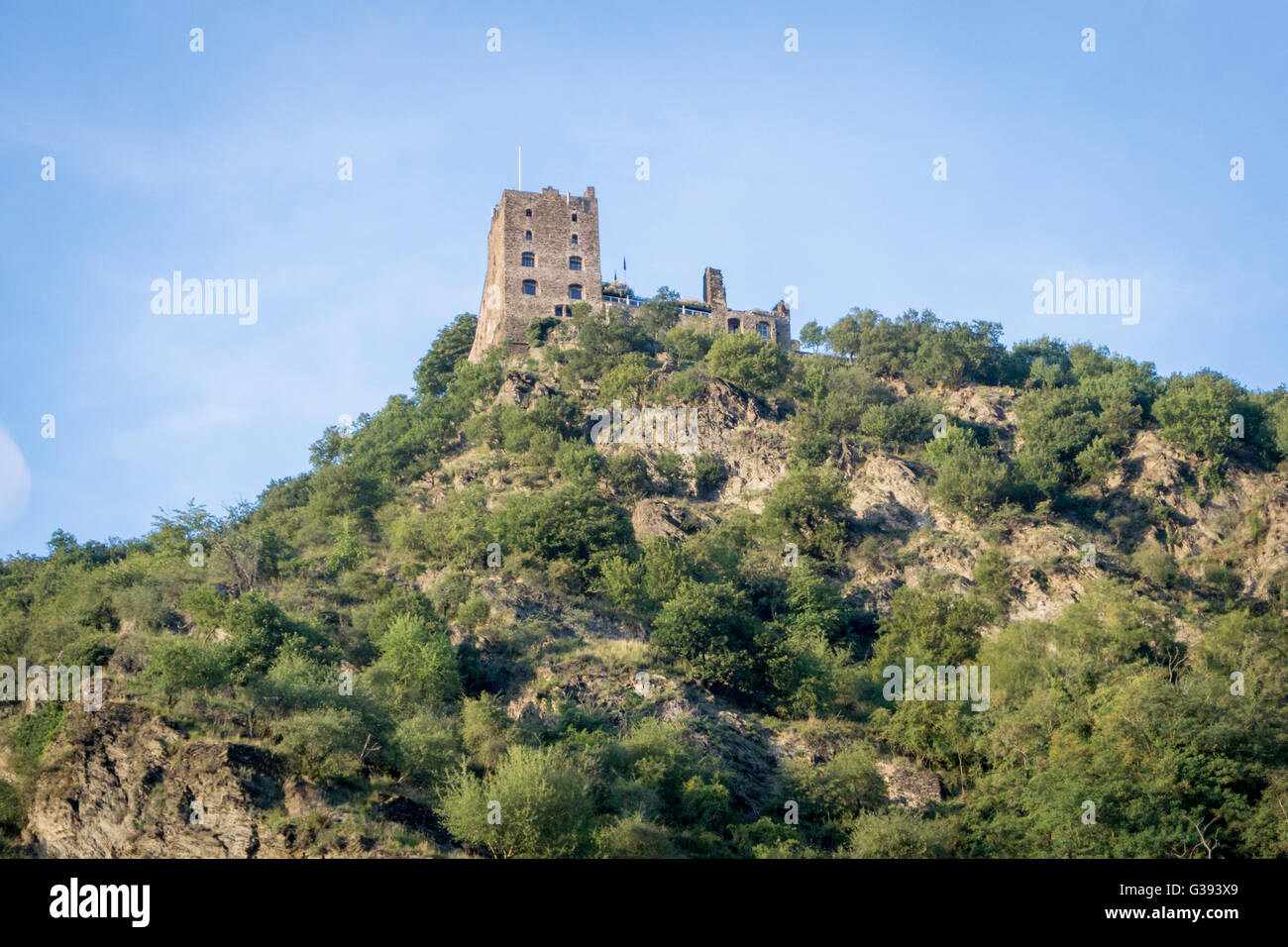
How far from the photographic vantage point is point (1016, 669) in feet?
158

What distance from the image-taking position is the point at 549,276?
8456 cm

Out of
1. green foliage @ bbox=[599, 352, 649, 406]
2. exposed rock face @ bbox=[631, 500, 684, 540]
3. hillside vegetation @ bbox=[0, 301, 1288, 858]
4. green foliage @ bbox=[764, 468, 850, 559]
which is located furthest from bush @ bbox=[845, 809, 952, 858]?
green foliage @ bbox=[599, 352, 649, 406]

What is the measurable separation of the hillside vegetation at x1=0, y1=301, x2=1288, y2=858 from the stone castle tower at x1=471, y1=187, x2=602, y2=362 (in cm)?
342

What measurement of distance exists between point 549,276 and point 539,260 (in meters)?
1.38

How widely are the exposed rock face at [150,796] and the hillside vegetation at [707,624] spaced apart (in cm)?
10

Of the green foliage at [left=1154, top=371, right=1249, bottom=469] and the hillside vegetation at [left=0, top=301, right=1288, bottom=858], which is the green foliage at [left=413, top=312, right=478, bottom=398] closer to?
the hillside vegetation at [left=0, top=301, right=1288, bottom=858]

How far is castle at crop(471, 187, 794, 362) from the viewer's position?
83438 millimetres

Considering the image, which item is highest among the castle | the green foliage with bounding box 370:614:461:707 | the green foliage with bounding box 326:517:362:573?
the castle

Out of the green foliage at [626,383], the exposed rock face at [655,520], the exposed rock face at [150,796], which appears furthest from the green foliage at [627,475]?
the exposed rock face at [150,796]

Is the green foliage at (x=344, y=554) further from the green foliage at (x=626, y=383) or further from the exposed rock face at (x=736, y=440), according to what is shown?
the green foliage at (x=626, y=383)

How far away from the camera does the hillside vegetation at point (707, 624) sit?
126ft

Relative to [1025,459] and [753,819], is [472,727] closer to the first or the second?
[753,819]
